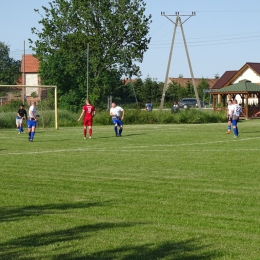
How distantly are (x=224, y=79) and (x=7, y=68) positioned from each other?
101 feet

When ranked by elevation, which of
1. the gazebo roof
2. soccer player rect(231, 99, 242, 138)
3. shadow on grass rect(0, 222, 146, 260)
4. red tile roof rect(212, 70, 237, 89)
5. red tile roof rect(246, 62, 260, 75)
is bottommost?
shadow on grass rect(0, 222, 146, 260)

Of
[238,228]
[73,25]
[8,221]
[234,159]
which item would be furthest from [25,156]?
[73,25]

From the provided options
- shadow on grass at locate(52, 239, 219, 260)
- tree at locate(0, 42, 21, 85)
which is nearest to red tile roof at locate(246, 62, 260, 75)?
tree at locate(0, 42, 21, 85)

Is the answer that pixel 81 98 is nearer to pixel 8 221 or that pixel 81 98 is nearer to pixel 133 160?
pixel 133 160

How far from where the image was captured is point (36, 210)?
35.9 ft

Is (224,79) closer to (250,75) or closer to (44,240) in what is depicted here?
(250,75)

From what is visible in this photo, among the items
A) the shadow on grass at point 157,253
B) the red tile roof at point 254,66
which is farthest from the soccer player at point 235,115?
the red tile roof at point 254,66

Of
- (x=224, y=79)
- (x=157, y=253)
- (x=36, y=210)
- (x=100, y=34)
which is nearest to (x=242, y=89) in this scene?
(x=100, y=34)

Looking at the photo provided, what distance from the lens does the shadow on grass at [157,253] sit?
7594 mm

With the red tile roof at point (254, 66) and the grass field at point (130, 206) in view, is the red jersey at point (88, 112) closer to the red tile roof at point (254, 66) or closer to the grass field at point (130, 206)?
the grass field at point (130, 206)

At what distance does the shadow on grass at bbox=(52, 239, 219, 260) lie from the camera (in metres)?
7.59

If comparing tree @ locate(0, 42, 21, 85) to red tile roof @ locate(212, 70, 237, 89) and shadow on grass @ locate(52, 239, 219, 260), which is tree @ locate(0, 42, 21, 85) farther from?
shadow on grass @ locate(52, 239, 219, 260)

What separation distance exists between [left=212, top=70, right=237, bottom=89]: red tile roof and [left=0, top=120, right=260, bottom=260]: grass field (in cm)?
7366

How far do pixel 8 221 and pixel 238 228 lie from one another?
10.7 ft
